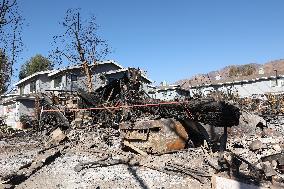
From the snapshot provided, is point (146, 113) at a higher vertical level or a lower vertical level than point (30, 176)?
higher

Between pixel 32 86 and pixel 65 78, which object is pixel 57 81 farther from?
pixel 32 86

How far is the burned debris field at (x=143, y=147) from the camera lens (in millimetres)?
9945

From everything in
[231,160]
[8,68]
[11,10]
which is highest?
[11,10]

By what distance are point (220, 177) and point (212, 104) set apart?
219cm

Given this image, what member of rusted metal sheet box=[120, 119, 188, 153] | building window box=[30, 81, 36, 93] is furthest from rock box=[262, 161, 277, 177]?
building window box=[30, 81, 36, 93]

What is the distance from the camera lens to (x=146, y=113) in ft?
53.1

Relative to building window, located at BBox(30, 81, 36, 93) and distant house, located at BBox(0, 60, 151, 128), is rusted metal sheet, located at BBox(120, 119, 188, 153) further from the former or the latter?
building window, located at BBox(30, 81, 36, 93)

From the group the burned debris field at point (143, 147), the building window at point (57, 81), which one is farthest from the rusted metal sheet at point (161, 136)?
the building window at point (57, 81)

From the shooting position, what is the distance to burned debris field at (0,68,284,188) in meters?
9.95

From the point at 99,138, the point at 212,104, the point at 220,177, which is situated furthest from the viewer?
the point at 99,138

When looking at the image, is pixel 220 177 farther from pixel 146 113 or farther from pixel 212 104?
pixel 146 113

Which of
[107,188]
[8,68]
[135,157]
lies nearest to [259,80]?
[8,68]

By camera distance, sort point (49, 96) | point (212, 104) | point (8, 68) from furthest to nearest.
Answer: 1. point (8, 68)
2. point (49, 96)
3. point (212, 104)

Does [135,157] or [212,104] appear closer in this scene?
[212,104]
